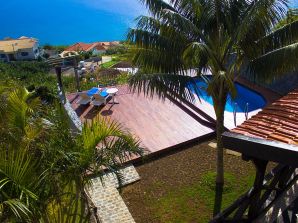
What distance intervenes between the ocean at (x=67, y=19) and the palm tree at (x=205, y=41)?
283ft

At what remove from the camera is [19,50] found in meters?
74.0

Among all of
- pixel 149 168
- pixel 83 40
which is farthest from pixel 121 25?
pixel 149 168

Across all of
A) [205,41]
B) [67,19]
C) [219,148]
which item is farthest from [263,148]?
[67,19]

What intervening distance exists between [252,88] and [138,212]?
34.6 feet

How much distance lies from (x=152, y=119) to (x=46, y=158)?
31.8 feet

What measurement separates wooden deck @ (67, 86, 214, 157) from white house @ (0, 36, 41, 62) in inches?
2403

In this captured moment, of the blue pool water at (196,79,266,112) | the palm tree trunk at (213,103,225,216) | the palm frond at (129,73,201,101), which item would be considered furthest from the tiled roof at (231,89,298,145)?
the blue pool water at (196,79,266,112)

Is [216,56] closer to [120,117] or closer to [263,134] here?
[263,134]

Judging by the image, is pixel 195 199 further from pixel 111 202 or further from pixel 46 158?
pixel 46 158

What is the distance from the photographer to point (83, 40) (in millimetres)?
97000

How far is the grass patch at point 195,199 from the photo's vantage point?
9.30m

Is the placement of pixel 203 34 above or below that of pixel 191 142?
above

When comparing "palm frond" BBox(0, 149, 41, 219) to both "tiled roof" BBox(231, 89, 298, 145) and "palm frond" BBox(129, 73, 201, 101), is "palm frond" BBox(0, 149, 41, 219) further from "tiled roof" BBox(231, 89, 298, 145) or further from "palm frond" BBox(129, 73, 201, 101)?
"palm frond" BBox(129, 73, 201, 101)

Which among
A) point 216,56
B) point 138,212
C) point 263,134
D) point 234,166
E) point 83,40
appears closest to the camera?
point 263,134
